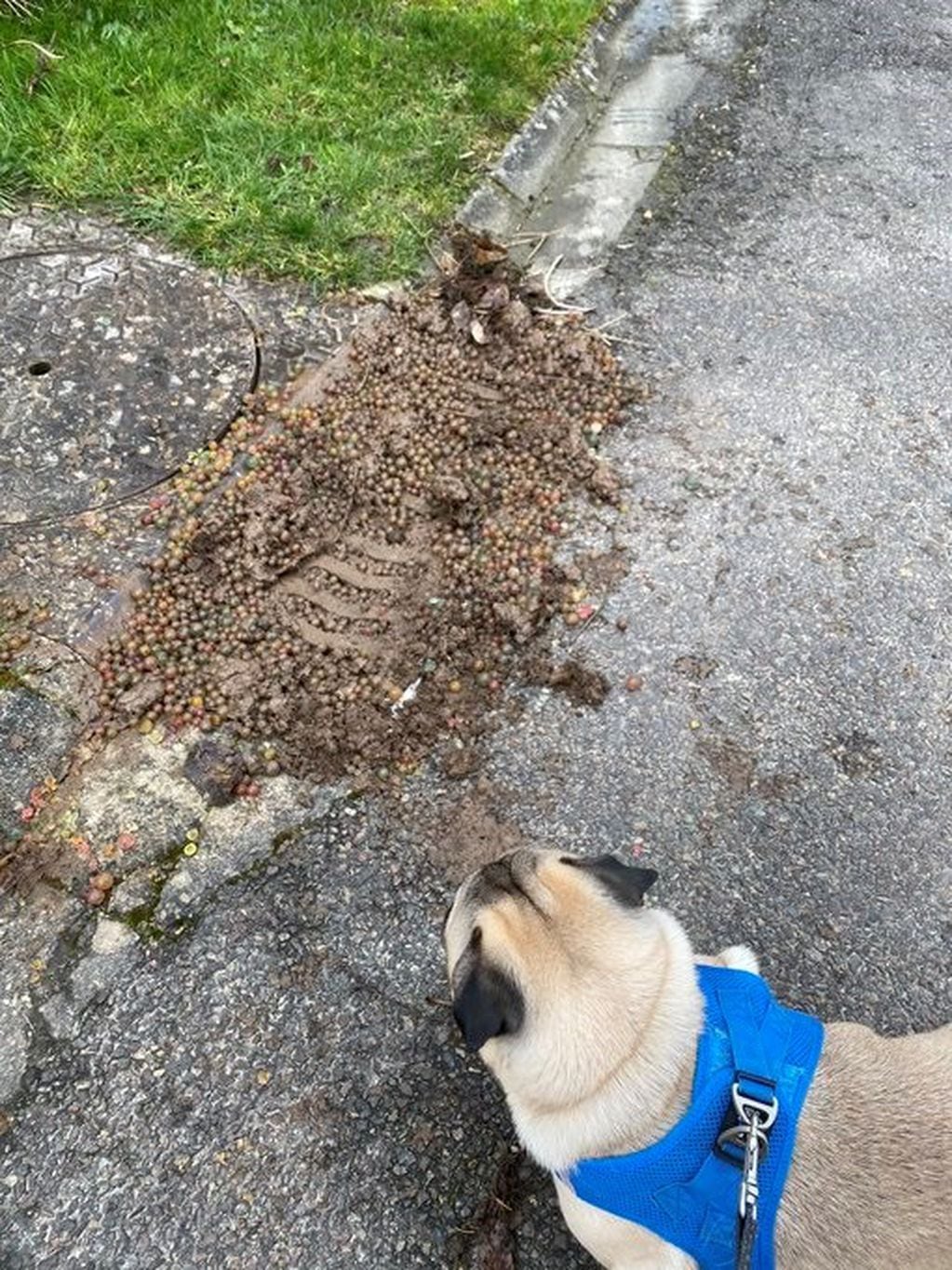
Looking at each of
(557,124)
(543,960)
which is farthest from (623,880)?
(557,124)

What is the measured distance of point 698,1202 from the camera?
2.20 m

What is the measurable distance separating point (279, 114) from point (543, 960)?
5.31 meters

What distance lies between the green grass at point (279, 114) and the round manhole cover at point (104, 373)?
0.44 metres

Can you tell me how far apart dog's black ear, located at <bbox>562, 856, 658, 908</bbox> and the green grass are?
3674 millimetres

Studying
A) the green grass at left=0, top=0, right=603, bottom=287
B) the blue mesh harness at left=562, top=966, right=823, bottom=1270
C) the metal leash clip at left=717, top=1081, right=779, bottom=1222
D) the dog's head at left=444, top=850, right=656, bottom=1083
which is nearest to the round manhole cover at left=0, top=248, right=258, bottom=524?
the green grass at left=0, top=0, right=603, bottom=287

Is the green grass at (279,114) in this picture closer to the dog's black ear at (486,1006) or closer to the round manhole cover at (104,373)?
the round manhole cover at (104,373)

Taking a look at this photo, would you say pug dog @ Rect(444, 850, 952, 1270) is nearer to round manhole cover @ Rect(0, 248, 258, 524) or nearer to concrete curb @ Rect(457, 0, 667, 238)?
round manhole cover @ Rect(0, 248, 258, 524)

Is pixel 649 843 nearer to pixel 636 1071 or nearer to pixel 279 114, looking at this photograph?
pixel 636 1071

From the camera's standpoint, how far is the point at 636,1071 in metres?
2.28

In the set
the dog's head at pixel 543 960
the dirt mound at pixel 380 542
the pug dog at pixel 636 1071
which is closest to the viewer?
the pug dog at pixel 636 1071

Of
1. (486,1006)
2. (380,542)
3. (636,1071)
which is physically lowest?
(380,542)

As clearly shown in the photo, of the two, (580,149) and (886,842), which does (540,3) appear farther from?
(886,842)

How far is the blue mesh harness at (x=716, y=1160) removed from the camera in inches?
85.7

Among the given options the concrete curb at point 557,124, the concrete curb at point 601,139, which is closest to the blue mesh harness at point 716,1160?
the concrete curb at point 601,139
